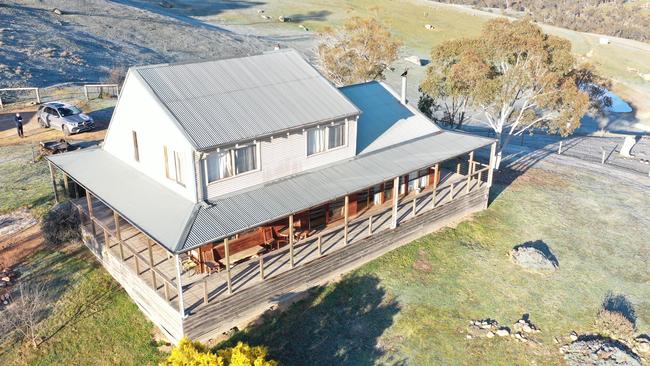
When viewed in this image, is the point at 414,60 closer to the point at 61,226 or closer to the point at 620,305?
the point at 620,305

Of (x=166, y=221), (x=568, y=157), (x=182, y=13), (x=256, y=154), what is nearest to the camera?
(x=166, y=221)

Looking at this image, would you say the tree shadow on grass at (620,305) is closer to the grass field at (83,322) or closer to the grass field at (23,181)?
the grass field at (83,322)

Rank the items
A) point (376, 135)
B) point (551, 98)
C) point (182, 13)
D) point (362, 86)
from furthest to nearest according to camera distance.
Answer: point (182, 13) → point (551, 98) → point (362, 86) → point (376, 135)

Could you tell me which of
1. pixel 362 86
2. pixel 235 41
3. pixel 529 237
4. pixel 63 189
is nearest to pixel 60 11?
pixel 235 41

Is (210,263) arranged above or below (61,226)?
above

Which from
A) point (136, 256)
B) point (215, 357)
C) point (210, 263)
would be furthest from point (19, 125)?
point (215, 357)

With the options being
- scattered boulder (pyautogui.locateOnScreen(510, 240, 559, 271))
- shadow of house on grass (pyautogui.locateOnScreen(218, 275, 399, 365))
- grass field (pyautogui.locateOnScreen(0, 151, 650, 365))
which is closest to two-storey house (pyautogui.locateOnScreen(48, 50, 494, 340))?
shadow of house on grass (pyautogui.locateOnScreen(218, 275, 399, 365))

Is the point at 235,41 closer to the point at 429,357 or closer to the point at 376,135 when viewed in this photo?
the point at 376,135

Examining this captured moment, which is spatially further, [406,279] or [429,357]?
[406,279]
